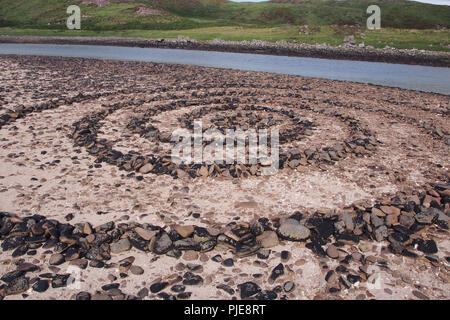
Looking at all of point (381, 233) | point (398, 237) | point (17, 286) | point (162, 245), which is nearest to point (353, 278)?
point (381, 233)

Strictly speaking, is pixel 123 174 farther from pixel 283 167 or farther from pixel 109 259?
pixel 283 167

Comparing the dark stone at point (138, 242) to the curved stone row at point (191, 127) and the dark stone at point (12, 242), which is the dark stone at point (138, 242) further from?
the curved stone row at point (191, 127)

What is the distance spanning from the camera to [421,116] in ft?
55.4

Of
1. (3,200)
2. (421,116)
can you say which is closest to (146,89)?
(3,200)

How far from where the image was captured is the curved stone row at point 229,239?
17.9 ft

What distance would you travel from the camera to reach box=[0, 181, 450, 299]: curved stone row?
215 inches

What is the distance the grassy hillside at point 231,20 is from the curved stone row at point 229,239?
65.5 metres

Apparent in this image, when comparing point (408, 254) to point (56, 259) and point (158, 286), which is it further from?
point (56, 259)

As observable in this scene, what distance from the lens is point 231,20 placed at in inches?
4764

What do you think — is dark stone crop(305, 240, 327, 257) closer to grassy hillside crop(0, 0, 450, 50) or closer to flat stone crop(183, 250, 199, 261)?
flat stone crop(183, 250, 199, 261)

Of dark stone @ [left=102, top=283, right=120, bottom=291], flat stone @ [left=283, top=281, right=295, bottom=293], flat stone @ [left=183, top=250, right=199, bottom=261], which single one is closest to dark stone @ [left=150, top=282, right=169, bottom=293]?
dark stone @ [left=102, top=283, right=120, bottom=291]

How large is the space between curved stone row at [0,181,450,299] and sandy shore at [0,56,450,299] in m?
0.05

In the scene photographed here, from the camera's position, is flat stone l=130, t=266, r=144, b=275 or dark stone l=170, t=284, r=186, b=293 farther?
flat stone l=130, t=266, r=144, b=275

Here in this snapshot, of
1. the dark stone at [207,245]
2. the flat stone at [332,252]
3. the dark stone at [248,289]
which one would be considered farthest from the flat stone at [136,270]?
the flat stone at [332,252]
